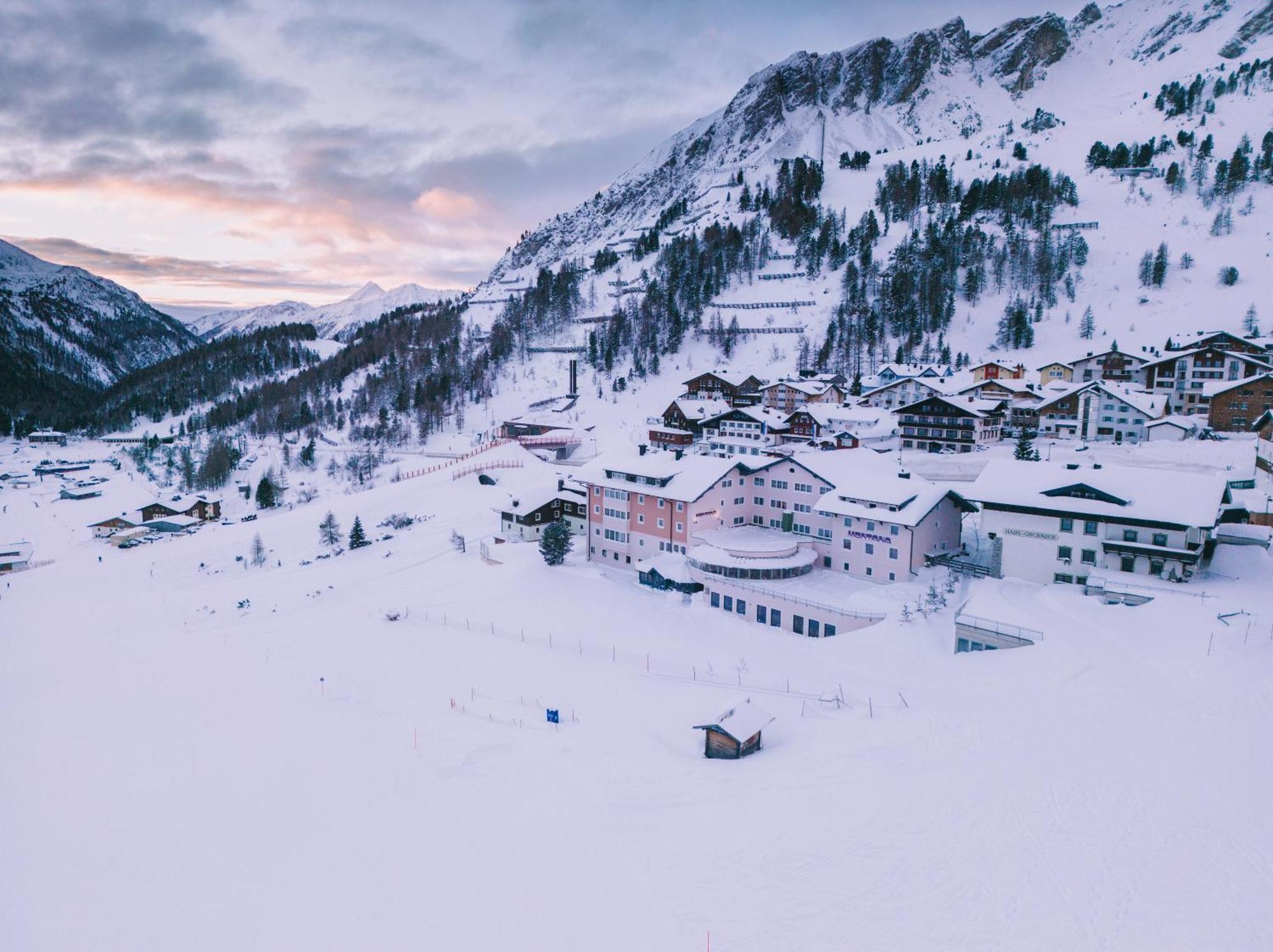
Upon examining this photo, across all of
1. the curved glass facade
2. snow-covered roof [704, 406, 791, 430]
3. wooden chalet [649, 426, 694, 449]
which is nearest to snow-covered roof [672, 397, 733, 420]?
snow-covered roof [704, 406, 791, 430]

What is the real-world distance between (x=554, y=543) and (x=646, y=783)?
67.5 ft

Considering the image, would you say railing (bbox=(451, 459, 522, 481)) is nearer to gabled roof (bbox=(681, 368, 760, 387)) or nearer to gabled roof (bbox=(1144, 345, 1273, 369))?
gabled roof (bbox=(681, 368, 760, 387))

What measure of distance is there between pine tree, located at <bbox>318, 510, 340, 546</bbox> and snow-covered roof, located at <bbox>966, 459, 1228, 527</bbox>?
41.0 meters

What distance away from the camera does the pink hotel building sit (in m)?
32.8

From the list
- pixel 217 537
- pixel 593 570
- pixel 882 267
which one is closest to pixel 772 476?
pixel 593 570

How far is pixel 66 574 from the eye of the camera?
49625mm

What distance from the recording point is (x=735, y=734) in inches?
780

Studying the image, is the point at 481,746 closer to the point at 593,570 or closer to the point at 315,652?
the point at 315,652

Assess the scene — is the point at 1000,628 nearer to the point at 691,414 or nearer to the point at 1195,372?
the point at 691,414

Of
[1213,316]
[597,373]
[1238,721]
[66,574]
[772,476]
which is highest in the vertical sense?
[1213,316]

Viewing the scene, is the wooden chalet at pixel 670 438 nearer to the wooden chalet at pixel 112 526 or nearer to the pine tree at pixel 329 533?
the pine tree at pixel 329 533

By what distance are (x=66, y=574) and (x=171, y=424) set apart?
103868 mm

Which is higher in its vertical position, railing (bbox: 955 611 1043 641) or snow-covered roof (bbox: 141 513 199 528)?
railing (bbox: 955 611 1043 641)

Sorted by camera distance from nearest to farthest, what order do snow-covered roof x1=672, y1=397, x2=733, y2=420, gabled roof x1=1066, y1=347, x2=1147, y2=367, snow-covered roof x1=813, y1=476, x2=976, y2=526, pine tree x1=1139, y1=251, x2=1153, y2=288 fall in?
snow-covered roof x1=813, y1=476, x2=976, y2=526, snow-covered roof x1=672, y1=397, x2=733, y2=420, gabled roof x1=1066, y1=347, x2=1147, y2=367, pine tree x1=1139, y1=251, x2=1153, y2=288
